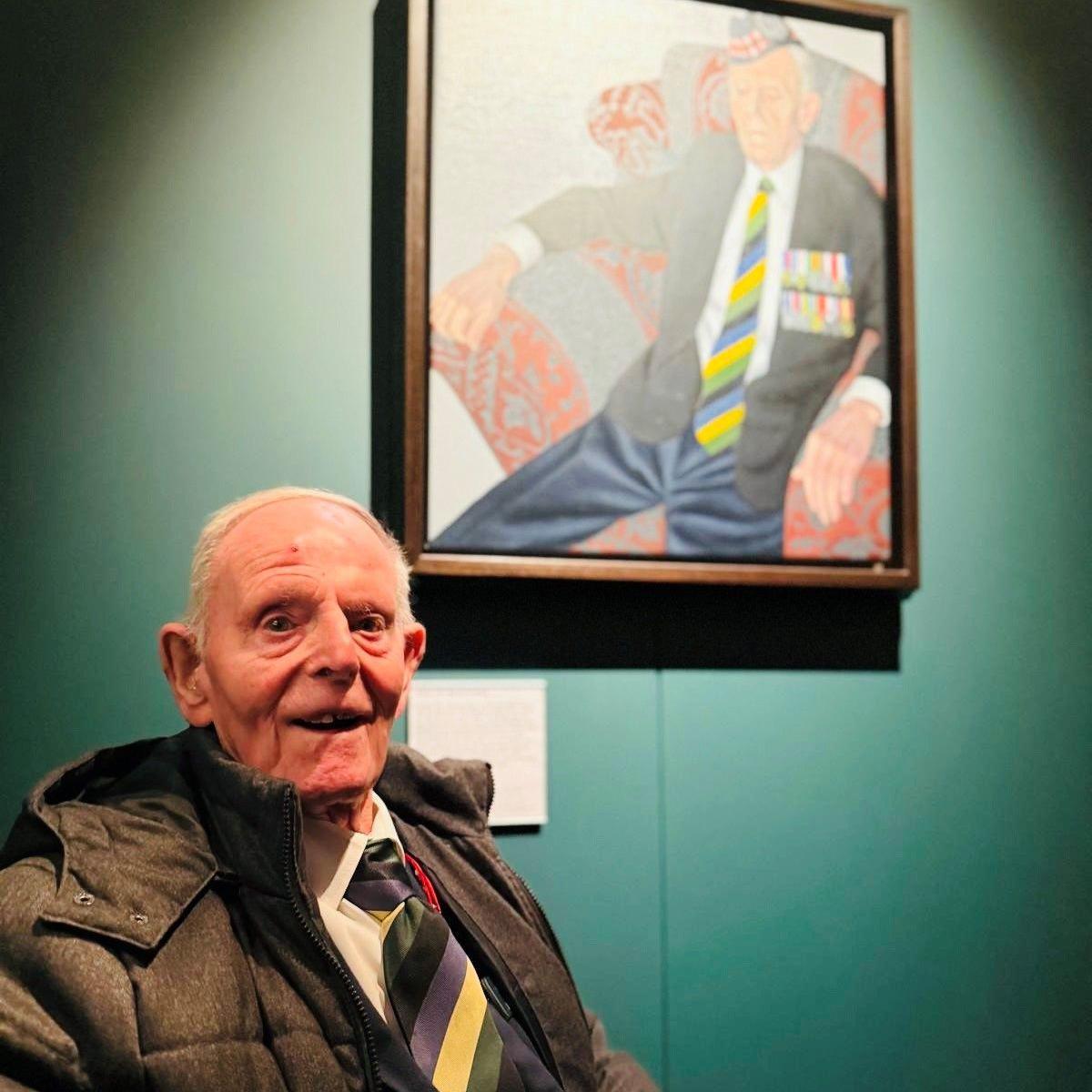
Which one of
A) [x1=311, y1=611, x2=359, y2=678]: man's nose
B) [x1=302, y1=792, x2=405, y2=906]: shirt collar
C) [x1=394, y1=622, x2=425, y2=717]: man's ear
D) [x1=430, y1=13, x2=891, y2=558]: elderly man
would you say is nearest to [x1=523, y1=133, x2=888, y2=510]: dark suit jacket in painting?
[x1=430, y1=13, x2=891, y2=558]: elderly man

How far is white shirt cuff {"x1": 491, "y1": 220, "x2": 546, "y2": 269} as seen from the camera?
5.45 feet

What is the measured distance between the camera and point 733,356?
5.76 feet

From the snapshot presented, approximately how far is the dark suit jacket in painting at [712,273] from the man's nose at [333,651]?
59 cm

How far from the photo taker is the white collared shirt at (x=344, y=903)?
121cm

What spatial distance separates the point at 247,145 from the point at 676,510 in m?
0.76

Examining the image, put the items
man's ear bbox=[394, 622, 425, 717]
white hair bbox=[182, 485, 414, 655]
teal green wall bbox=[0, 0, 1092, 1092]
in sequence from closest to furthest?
white hair bbox=[182, 485, 414, 655], man's ear bbox=[394, 622, 425, 717], teal green wall bbox=[0, 0, 1092, 1092]

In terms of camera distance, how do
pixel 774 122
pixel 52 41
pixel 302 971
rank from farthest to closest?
pixel 774 122 < pixel 52 41 < pixel 302 971

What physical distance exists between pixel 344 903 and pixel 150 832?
0.69 feet

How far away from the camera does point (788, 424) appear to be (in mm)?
1775

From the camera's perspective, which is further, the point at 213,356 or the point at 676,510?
the point at 676,510

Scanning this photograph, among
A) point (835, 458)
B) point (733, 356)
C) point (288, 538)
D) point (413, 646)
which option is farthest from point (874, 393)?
point (288, 538)

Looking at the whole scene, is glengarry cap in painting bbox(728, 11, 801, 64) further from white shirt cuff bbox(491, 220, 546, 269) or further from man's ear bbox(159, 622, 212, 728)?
man's ear bbox(159, 622, 212, 728)

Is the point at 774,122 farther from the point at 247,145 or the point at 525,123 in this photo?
the point at 247,145

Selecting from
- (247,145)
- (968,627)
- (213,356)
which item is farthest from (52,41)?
(968,627)
